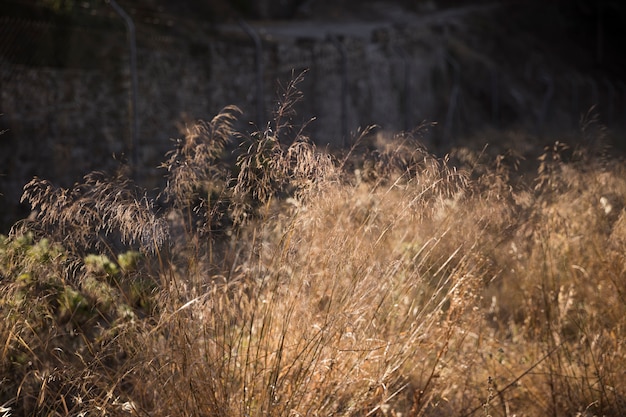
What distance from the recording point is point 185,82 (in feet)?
31.2

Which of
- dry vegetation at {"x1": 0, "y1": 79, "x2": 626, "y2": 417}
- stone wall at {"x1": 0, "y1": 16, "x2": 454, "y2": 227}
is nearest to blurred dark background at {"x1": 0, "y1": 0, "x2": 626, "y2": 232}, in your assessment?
stone wall at {"x1": 0, "y1": 16, "x2": 454, "y2": 227}

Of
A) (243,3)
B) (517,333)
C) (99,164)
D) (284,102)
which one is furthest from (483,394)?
(243,3)

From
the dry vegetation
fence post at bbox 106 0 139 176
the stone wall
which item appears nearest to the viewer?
the dry vegetation

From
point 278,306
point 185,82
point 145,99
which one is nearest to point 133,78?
point 145,99

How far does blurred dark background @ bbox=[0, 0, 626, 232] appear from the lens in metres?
7.36

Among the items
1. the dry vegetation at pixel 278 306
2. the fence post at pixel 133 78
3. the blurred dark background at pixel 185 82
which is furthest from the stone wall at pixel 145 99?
the dry vegetation at pixel 278 306

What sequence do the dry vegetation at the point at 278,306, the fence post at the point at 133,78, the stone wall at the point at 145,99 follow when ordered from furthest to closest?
1. the stone wall at the point at 145,99
2. the fence post at the point at 133,78
3. the dry vegetation at the point at 278,306

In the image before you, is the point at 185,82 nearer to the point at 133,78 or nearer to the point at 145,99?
the point at 145,99

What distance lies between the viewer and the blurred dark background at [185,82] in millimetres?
7355

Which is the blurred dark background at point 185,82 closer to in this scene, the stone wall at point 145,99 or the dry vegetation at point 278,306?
the stone wall at point 145,99

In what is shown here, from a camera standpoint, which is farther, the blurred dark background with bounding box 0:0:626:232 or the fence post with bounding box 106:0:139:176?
the blurred dark background with bounding box 0:0:626:232

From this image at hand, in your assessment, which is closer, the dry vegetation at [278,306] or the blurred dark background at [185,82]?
the dry vegetation at [278,306]

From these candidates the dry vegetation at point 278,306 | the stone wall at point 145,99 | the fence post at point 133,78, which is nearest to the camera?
the dry vegetation at point 278,306

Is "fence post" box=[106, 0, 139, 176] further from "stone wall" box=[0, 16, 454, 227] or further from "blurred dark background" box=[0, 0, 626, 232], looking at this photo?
"stone wall" box=[0, 16, 454, 227]
